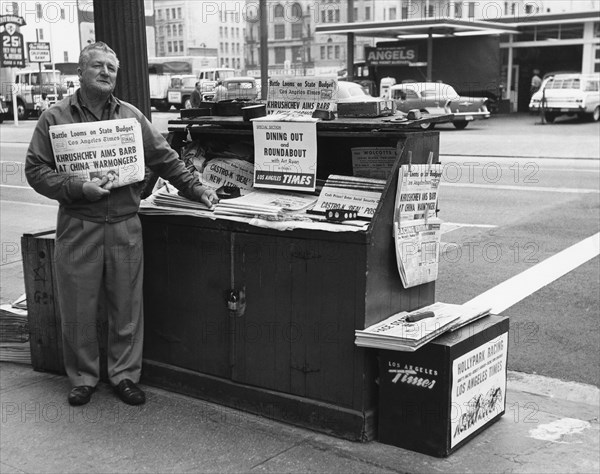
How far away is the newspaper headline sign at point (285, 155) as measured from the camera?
440 centimetres

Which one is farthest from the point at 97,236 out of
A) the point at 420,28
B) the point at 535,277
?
the point at 420,28

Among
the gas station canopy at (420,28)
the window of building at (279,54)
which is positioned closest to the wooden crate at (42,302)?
the gas station canopy at (420,28)

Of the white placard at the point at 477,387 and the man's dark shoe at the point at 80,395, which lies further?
the man's dark shoe at the point at 80,395

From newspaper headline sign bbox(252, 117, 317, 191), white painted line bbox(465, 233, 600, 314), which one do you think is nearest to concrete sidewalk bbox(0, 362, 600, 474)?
newspaper headline sign bbox(252, 117, 317, 191)

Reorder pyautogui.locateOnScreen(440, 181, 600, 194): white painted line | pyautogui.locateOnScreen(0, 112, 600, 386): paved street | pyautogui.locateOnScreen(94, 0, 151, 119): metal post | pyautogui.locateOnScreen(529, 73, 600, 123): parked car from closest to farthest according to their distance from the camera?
pyautogui.locateOnScreen(94, 0, 151, 119): metal post, pyautogui.locateOnScreen(0, 112, 600, 386): paved street, pyautogui.locateOnScreen(440, 181, 600, 194): white painted line, pyautogui.locateOnScreen(529, 73, 600, 123): parked car

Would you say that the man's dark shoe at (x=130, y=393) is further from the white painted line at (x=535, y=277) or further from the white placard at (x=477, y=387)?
the white painted line at (x=535, y=277)

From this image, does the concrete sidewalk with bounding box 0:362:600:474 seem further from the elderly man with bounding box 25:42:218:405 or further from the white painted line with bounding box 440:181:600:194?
the white painted line with bounding box 440:181:600:194

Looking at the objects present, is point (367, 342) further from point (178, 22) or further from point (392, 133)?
point (178, 22)

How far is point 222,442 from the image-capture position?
4027 mm

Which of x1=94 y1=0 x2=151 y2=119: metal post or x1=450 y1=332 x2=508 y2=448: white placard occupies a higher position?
x1=94 y1=0 x2=151 y2=119: metal post

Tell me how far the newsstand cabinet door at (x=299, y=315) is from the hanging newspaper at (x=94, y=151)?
75 cm

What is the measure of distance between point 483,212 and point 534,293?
4.66m

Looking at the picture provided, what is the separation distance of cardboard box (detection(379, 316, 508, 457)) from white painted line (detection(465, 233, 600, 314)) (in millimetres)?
2736

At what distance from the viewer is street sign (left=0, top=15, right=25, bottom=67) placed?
37.5 m
